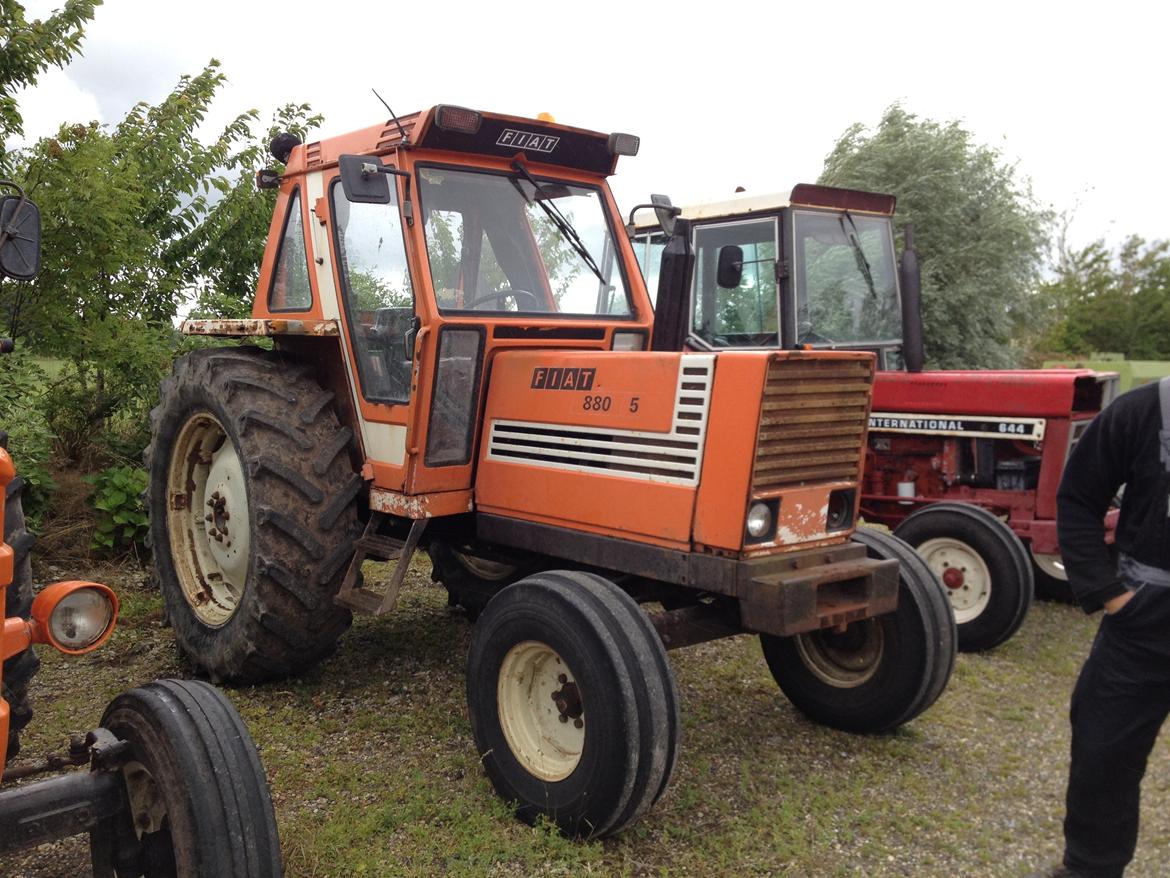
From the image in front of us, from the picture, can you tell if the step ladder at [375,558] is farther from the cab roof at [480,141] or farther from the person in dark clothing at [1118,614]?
the person in dark clothing at [1118,614]

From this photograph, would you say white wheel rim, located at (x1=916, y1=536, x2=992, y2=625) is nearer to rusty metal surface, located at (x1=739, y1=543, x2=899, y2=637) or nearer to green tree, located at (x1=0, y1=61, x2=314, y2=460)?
rusty metal surface, located at (x1=739, y1=543, x2=899, y2=637)

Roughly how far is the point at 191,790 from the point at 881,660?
282cm

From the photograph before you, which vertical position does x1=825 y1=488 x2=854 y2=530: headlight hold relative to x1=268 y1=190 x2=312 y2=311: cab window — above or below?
below

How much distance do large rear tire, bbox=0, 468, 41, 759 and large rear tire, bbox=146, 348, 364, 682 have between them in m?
1.44

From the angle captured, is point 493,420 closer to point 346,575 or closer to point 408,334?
point 408,334

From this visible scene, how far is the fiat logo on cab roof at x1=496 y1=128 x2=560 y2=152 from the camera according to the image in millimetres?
4027

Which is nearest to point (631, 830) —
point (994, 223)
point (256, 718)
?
point (256, 718)

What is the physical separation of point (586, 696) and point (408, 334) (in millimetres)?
1680

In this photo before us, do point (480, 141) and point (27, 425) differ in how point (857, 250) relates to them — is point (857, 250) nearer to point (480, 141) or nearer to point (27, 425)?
point (480, 141)

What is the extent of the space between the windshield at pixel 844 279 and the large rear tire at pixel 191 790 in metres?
4.65

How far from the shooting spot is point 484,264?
4.18m

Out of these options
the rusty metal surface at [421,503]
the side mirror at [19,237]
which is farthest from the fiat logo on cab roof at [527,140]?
the side mirror at [19,237]

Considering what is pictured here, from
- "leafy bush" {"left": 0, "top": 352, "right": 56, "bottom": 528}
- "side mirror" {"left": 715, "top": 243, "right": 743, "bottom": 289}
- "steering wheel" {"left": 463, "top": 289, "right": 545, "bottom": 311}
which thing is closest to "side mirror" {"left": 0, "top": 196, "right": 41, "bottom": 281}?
"steering wheel" {"left": 463, "top": 289, "right": 545, "bottom": 311}

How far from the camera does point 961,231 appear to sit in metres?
16.2
